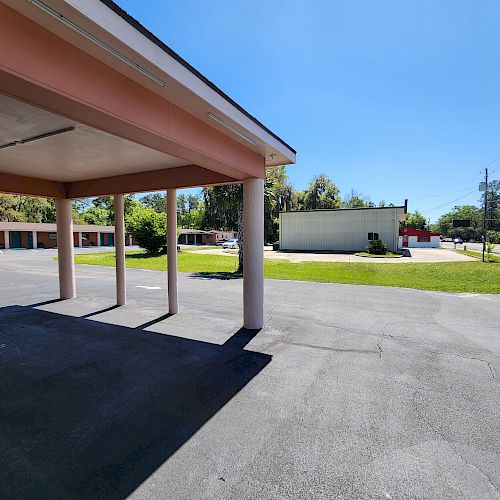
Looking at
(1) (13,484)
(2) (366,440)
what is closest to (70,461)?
(1) (13,484)

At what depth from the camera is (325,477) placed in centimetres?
248

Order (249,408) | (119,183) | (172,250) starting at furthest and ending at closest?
(172,250) → (119,183) → (249,408)

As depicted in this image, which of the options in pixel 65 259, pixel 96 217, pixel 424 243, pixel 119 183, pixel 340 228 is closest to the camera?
pixel 119 183

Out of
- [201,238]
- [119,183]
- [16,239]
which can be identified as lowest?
[201,238]

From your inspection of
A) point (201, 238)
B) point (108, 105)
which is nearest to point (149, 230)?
point (108, 105)

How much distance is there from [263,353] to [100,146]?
15.0ft

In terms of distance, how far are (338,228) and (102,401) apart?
30.9m

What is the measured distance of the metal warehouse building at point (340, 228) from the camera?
3052 centimetres

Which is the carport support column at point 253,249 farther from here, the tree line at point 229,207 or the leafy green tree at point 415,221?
the leafy green tree at point 415,221

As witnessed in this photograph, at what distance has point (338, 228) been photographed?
32.3 meters

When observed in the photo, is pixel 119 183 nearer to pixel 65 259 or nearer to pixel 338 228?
pixel 65 259

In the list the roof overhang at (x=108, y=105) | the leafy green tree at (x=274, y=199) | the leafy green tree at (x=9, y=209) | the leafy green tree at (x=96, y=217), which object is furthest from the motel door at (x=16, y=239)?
the roof overhang at (x=108, y=105)

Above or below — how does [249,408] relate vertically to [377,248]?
below

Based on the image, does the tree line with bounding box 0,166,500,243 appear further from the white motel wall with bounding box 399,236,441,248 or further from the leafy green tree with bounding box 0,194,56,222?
the white motel wall with bounding box 399,236,441,248
